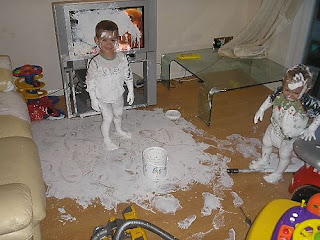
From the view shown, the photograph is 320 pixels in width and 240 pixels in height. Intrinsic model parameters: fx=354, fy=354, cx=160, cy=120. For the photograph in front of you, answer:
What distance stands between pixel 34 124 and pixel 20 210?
171 centimetres

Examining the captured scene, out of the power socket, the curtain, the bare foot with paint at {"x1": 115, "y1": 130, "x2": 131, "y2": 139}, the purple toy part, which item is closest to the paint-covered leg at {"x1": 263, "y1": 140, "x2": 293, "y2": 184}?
the purple toy part

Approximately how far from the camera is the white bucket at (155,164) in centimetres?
258

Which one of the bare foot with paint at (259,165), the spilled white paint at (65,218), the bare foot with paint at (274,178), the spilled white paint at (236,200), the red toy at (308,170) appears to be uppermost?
the red toy at (308,170)

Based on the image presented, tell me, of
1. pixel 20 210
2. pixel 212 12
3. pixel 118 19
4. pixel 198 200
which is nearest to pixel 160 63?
pixel 212 12

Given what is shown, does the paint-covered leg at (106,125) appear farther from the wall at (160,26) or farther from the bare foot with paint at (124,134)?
the wall at (160,26)

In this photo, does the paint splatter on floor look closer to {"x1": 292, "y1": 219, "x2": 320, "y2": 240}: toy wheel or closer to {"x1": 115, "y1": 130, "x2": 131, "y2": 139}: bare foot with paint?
{"x1": 115, "y1": 130, "x2": 131, "y2": 139}: bare foot with paint

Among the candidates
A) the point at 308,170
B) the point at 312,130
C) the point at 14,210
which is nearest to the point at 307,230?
the point at 308,170

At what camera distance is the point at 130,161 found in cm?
281

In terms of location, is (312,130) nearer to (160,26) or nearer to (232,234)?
(232,234)

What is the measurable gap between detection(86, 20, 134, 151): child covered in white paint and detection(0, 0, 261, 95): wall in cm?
108

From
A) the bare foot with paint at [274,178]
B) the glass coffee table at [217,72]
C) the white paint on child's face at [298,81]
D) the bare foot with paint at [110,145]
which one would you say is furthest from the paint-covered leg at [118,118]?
the white paint on child's face at [298,81]

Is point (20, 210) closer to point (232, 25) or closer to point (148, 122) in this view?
point (148, 122)

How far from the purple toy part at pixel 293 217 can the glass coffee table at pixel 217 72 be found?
5.17ft

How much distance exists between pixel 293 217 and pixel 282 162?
96 cm
